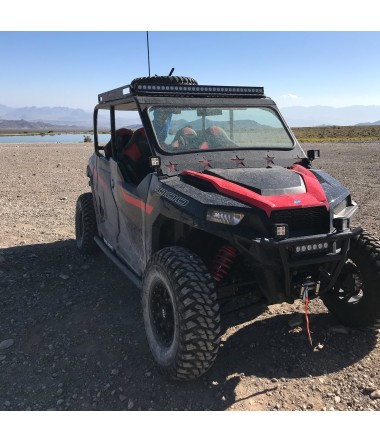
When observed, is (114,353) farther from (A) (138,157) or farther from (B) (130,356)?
(A) (138,157)

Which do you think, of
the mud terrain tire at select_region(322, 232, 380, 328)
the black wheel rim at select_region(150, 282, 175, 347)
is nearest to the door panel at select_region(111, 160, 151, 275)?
the black wheel rim at select_region(150, 282, 175, 347)

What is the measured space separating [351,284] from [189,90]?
2.38 meters

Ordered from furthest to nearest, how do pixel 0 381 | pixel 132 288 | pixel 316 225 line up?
pixel 132 288
pixel 0 381
pixel 316 225

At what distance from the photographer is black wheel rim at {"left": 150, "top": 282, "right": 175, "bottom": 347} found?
318cm

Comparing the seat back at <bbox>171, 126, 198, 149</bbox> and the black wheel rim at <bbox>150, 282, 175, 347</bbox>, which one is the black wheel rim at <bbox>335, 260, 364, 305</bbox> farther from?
the seat back at <bbox>171, 126, 198, 149</bbox>

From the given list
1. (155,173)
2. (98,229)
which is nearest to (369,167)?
(98,229)

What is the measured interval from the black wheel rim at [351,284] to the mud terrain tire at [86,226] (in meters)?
3.28

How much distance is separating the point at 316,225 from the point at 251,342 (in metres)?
1.26

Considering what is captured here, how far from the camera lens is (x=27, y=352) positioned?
368 centimetres

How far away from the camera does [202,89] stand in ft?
13.8

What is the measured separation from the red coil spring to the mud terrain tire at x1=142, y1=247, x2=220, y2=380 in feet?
1.17

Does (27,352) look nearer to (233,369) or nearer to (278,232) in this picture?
(233,369)

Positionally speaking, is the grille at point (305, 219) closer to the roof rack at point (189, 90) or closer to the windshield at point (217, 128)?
the windshield at point (217, 128)

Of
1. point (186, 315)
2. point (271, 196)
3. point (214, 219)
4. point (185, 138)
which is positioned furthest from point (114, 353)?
point (185, 138)
